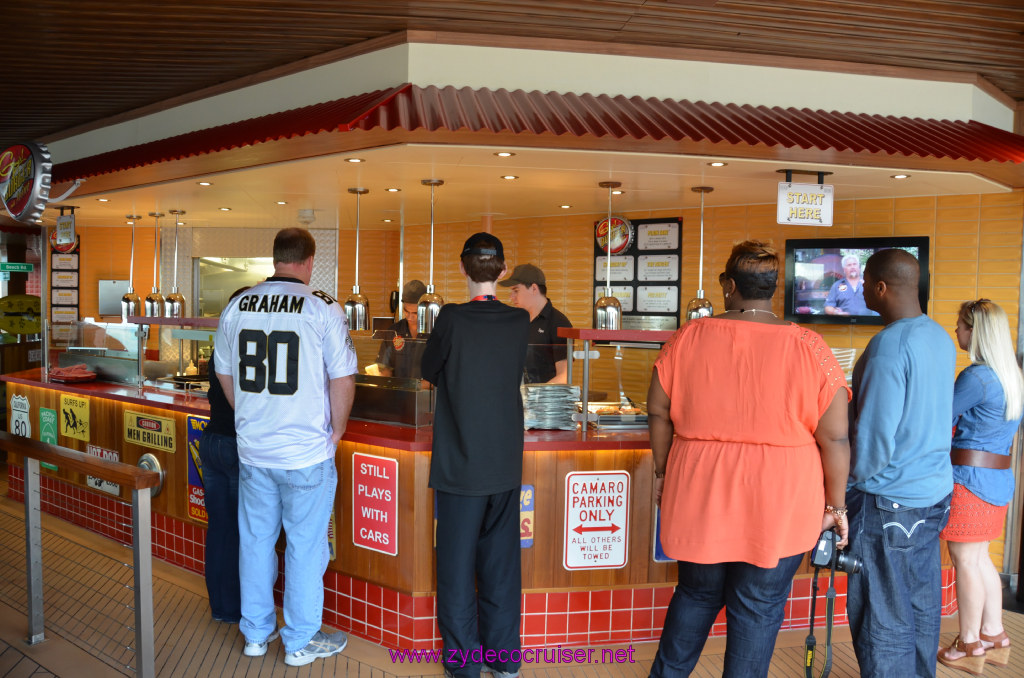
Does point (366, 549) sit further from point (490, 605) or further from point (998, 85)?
point (998, 85)

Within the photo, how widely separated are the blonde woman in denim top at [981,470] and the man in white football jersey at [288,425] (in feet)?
10.5

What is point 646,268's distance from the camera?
741cm

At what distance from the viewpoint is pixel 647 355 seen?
229 inches

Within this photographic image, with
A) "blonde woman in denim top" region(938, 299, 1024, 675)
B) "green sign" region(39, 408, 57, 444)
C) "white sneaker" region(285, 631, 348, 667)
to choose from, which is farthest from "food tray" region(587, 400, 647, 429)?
"green sign" region(39, 408, 57, 444)

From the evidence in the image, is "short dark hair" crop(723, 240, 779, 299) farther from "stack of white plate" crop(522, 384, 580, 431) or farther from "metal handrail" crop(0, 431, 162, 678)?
"metal handrail" crop(0, 431, 162, 678)

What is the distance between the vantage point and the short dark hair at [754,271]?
2.72 metres

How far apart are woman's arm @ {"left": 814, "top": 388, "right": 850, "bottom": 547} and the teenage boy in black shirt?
1.35m

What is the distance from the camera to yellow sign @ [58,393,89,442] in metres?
5.63

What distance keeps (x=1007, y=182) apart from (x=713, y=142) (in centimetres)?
271

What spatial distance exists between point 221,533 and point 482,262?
7.28ft

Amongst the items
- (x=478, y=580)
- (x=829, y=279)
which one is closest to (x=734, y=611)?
(x=478, y=580)

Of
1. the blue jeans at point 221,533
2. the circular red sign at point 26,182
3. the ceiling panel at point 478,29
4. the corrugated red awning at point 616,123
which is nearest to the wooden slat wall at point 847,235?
the corrugated red awning at point 616,123

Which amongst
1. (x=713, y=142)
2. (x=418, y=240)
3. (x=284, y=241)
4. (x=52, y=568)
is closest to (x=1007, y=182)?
(x=713, y=142)

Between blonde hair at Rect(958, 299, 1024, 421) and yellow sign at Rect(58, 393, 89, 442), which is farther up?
blonde hair at Rect(958, 299, 1024, 421)
